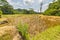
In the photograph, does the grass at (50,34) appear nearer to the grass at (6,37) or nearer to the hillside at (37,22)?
the hillside at (37,22)

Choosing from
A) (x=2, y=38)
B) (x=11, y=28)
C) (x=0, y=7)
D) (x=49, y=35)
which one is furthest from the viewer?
(x=0, y=7)

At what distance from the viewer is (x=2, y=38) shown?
19.2 ft

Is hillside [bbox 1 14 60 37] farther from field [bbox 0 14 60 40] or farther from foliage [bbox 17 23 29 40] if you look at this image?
foliage [bbox 17 23 29 40]

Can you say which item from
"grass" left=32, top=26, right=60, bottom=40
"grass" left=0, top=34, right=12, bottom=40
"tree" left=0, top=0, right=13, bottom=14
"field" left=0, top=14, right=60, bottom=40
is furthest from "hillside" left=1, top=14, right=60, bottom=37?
"tree" left=0, top=0, right=13, bottom=14

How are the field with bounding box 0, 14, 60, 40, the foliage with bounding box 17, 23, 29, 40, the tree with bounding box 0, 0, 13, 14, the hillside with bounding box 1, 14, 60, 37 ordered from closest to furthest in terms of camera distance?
the foliage with bounding box 17, 23, 29, 40 → the field with bounding box 0, 14, 60, 40 → the hillside with bounding box 1, 14, 60, 37 → the tree with bounding box 0, 0, 13, 14

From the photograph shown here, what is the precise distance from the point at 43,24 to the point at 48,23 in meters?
0.29

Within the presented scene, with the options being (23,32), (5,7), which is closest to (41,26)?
(23,32)

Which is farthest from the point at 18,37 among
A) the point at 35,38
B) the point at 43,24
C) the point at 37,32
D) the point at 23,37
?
the point at 43,24

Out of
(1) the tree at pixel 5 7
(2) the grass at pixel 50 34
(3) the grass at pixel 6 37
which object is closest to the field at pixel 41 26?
(2) the grass at pixel 50 34

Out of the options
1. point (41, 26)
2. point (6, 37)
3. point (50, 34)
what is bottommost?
point (50, 34)

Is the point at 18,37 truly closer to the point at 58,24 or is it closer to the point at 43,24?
the point at 43,24

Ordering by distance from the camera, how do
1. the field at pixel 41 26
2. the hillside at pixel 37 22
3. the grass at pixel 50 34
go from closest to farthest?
the grass at pixel 50 34 < the field at pixel 41 26 < the hillside at pixel 37 22

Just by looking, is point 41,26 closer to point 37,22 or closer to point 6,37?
point 37,22

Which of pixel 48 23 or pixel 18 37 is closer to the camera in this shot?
pixel 18 37
